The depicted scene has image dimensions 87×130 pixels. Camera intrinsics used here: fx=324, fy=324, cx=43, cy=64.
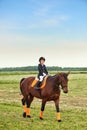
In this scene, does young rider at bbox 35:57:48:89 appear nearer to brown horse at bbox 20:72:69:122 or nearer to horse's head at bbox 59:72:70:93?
brown horse at bbox 20:72:69:122

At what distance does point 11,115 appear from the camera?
1889 centimetres

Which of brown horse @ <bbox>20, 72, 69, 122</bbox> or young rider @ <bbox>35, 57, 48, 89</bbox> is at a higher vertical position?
young rider @ <bbox>35, 57, 48, 89</bbox>

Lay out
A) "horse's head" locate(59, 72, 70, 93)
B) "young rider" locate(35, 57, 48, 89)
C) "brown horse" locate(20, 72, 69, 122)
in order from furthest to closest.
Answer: "young rider" locate(35, 57, 48, 89) → "brown horse" locate(20, 72, 69, 122) → "horse's head" locate(59, 72, 70, 93)

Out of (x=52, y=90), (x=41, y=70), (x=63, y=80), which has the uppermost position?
(x=41, y=70)

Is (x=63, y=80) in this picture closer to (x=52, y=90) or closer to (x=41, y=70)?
(x=52, y=90)

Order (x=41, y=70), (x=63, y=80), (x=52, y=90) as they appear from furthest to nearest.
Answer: (x=41, y=70) → (x=52, y=90) → (x=63, y=80)

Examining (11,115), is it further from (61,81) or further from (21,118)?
(61,81)

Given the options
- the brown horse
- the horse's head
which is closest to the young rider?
the brown horse

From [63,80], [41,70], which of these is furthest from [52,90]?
[41,70]

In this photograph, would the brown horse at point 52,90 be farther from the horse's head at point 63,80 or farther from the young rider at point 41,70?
the young rider at point 41,70

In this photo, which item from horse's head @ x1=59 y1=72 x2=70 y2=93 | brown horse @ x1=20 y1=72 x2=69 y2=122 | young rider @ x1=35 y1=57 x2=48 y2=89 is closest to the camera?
horse's head @ x1=59 y1=72 x2=70 y2=93

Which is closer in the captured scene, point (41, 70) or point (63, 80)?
point (63, 80)

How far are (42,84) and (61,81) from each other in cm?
167

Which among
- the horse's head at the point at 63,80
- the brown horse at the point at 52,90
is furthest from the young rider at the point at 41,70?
the horse's head at the point at 63,80
